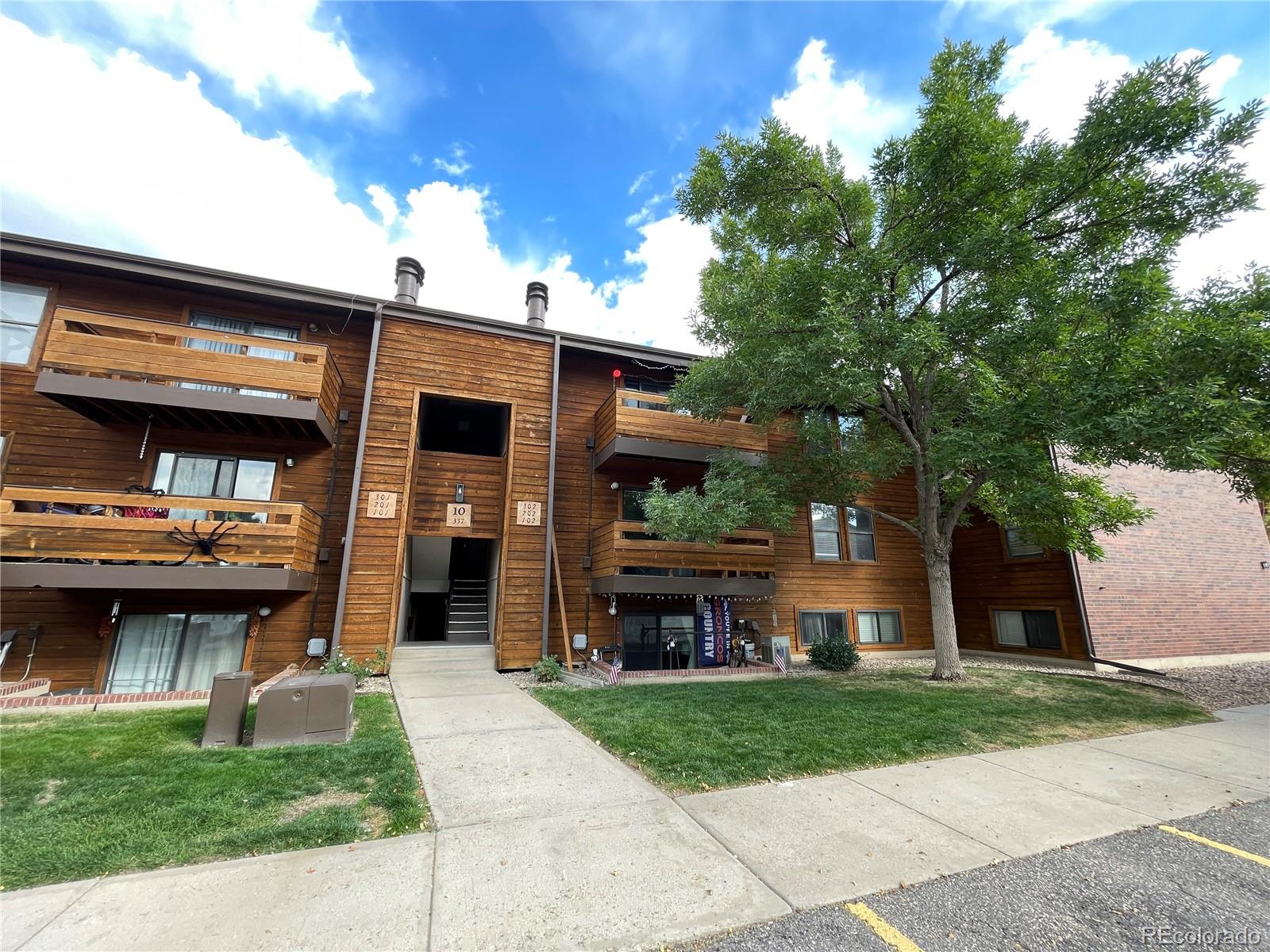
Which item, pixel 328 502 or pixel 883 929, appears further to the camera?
pixel 328 502

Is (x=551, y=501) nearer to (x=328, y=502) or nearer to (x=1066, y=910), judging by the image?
(x=328, y=502)

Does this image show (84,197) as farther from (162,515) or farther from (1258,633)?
(1258,633)

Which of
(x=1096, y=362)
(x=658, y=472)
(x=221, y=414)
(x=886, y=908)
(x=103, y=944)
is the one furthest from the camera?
(x=658, y=472)

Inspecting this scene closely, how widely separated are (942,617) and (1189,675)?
631 centimetres

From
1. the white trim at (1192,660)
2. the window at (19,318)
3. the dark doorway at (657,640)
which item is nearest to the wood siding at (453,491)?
the dark doorway at (657,640)

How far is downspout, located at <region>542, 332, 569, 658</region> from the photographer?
36.2 feet

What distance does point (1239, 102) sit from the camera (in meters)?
7.45

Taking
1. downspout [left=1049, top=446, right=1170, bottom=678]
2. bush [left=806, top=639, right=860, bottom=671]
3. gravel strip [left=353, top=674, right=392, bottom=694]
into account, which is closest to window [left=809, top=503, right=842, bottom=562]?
bush [left=806, top=639, right=860, bottom=671]

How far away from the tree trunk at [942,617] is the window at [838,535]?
3936 mm

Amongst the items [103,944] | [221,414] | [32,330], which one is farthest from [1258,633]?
[32,330]

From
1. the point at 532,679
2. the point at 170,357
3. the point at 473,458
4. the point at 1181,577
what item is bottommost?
the point at 532,679

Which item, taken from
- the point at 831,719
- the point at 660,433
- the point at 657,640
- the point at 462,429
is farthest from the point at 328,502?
the point at 831,719

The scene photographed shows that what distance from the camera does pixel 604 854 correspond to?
10.8ft

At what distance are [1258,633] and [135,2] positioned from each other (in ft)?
89.9
